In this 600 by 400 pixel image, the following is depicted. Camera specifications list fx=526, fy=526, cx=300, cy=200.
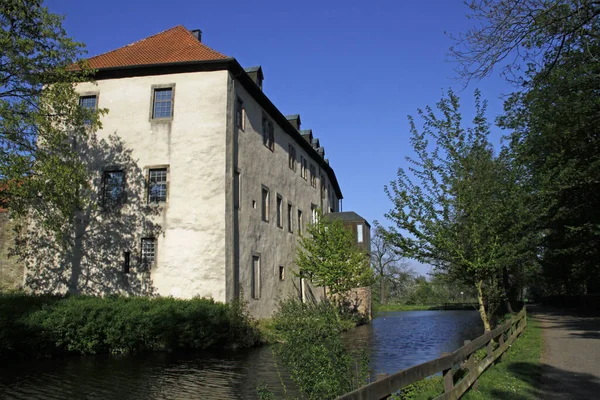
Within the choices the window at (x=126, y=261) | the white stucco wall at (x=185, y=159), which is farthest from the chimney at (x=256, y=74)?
the window at (x=126, y=261)

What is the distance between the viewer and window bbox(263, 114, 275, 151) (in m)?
26.1

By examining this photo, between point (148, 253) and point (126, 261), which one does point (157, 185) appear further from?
point (126, 261)

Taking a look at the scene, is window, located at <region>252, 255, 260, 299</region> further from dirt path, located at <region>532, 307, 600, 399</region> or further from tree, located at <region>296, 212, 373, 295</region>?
dirt path, located at <region>532, 307, 600, 399</region>

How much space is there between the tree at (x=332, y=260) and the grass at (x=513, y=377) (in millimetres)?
14947

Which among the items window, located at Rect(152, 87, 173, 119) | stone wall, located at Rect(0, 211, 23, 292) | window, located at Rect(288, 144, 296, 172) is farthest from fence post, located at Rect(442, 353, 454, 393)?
window, located at Rect(288, 144, 296, 172)

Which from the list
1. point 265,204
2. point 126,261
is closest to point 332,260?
point 265,204

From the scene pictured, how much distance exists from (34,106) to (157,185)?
555cm

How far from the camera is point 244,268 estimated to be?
2159 cm

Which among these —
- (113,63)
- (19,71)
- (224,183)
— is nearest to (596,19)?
(224,183)

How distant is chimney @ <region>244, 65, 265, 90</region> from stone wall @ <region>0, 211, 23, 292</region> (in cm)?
1266

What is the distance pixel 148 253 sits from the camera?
20.5 metres

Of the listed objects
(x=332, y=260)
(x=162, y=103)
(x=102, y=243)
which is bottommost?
(x=332, y=260)

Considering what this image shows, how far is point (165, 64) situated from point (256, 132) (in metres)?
5.27

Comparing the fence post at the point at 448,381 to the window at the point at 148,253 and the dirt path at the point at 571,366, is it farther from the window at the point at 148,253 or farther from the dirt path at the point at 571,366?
the window at the point at 148,253
